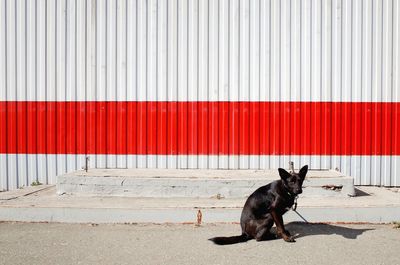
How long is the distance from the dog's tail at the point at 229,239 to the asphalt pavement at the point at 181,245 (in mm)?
62

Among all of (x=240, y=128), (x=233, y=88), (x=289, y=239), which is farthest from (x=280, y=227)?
(x=233, y=88)

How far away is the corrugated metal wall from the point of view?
11.4m

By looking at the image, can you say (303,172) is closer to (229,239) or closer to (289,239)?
(289,239)

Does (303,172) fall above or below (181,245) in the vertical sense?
above

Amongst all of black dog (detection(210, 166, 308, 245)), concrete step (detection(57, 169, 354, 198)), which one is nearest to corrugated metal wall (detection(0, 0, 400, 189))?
concrete step (detection(57, 169, 354, 198))

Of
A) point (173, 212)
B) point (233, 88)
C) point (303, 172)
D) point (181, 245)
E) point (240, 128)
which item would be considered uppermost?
point (233, 88)

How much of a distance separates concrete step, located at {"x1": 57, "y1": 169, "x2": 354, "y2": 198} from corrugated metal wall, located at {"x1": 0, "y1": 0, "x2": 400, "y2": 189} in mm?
1379

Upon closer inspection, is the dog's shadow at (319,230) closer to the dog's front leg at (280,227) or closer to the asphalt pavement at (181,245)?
the asphalt pavement at (181,245)

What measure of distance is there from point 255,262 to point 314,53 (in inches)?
249

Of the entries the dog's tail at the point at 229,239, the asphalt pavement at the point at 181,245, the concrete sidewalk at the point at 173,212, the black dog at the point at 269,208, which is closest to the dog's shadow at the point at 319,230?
the asphalt pavement at the point at 181,245

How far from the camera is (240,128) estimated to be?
11.4 meters

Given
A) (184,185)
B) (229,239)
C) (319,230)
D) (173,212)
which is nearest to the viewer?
(229,239)

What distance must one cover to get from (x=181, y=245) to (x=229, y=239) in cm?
61

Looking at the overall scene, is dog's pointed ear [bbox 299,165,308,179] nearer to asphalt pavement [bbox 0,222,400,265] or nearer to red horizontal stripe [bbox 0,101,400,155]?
asphalt pavement [bbox 0,222,400,265]
